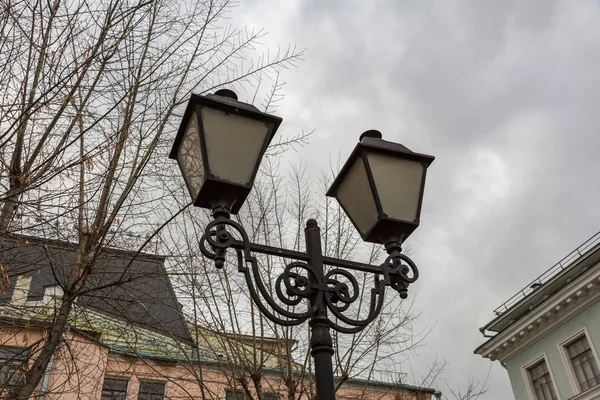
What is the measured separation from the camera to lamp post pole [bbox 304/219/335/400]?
8.95ft

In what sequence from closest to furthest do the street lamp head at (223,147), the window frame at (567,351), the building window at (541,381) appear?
1. the street lamp head at (223,147)
2. the window frame at (567,351)
3. the building window at (541,381)

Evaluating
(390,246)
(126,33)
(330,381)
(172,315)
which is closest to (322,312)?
(330,381)

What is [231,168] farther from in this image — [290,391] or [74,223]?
[290,391]

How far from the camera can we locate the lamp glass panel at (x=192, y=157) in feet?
10.5

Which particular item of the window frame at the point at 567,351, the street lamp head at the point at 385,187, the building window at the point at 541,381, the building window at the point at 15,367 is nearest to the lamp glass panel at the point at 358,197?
the street lamp head at the point at 385,187

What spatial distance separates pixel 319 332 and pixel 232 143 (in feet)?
3.80

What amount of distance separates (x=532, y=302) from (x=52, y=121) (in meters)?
15.4

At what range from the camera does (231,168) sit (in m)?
3.16

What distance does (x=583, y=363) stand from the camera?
50.0 feet

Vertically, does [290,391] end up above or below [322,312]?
above

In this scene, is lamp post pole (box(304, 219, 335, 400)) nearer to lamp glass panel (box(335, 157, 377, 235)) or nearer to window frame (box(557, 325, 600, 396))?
lamp glass panel (box(335, 157, 377, 235))

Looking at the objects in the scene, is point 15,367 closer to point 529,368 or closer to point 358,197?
point 358,197

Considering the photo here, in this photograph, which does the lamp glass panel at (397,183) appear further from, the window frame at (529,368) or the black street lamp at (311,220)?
the window frame at (529,368)

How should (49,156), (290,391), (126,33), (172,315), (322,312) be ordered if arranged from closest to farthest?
(322,312) → (49,156) → (126,33) → (290,391) → (172,315)
